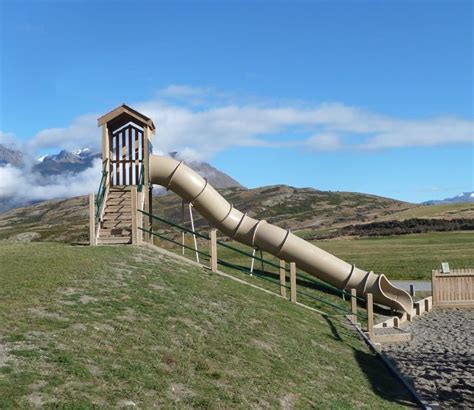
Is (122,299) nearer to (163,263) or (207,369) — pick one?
(207,369)

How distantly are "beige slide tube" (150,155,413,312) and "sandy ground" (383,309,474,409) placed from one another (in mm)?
2949

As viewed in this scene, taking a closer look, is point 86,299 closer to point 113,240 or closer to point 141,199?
point 113,240

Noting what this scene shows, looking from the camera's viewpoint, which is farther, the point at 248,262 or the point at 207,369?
the point at 248,262

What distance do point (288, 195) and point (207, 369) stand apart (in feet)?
485

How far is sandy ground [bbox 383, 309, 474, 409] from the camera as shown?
41.5ft

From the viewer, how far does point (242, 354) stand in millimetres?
11320

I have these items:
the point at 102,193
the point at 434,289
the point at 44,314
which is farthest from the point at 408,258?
the point at 44,314

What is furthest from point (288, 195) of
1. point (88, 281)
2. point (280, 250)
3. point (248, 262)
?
point (88, 281)

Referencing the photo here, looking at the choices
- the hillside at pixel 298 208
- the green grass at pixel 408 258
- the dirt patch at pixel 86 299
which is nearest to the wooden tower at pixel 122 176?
the dirt patch at pixel 86 299

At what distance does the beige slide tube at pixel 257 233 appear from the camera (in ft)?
77.4

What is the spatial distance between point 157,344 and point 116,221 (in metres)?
11.1

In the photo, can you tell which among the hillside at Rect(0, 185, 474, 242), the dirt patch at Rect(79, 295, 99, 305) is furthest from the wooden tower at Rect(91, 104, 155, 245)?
the hillside at Rect(0, 185, 474, 242)

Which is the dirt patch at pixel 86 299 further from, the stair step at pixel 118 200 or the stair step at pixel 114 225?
the stair step at pixel 118 200

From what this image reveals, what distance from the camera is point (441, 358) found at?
15898mm
